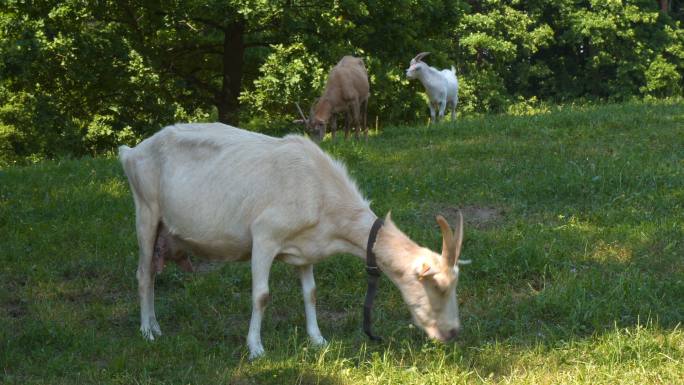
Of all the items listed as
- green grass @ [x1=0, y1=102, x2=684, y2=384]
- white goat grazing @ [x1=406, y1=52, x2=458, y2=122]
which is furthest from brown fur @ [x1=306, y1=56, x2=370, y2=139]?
green grass @ [x1=0, y1=102, x2=684, y2=384]

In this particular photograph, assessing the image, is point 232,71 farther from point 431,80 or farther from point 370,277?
point 370,277

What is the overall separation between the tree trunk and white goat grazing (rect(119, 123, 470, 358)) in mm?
16350

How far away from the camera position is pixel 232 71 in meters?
24.5

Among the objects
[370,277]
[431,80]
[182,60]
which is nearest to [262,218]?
[370,277]

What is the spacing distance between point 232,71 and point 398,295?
57.4 feet

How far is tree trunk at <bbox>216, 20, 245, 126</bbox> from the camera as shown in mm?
23844

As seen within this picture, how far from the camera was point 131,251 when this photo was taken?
9109 mm

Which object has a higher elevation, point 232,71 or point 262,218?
point 262,218

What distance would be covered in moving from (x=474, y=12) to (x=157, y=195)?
32793mm

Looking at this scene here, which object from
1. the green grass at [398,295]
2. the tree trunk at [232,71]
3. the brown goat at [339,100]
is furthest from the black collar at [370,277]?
the tree trunk at [232,71]

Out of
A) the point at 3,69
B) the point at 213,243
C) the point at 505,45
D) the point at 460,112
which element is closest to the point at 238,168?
the point at 213,243

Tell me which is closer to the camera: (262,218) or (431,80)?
(262,218)

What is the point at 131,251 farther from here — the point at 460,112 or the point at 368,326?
the point at 460,112

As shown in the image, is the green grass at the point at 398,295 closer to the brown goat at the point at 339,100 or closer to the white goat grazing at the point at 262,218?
the white goat grazing at the point at 262,218
